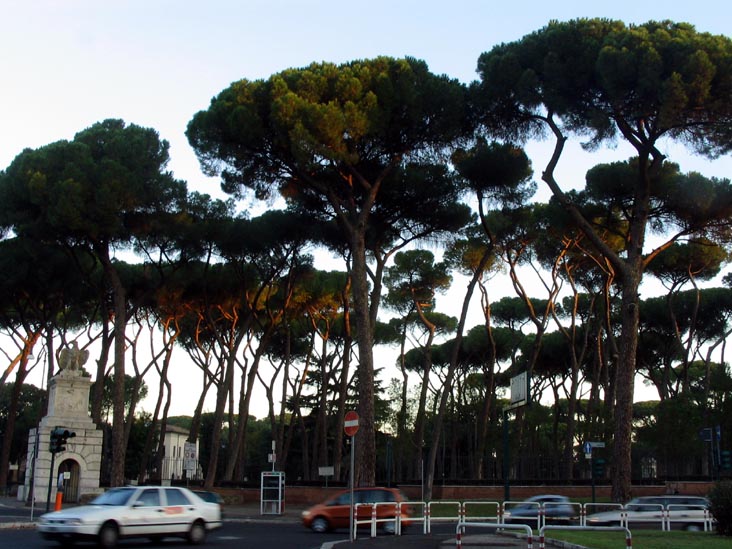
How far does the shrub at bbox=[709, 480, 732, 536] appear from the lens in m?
15.6

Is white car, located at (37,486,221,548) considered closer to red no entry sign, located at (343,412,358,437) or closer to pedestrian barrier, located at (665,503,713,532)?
red no entry sign, located at (343,412,358,437)

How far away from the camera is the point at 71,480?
34.4 m

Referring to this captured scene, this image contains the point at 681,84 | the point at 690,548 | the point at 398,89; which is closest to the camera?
the point at 690,548

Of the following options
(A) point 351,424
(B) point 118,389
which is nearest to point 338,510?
(A) point 351,424

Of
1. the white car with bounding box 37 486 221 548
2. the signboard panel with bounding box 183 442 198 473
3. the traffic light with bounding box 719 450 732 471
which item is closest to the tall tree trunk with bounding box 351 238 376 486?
the white car with bounding box 37 486 221 548

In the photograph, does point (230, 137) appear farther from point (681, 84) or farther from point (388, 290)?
point (388, 290)

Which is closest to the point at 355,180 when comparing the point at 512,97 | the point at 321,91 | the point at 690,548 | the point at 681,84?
the point at 321,91

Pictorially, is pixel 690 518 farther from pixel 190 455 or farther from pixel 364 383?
pixel 190 455

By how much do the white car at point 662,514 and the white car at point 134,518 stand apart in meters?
9.33

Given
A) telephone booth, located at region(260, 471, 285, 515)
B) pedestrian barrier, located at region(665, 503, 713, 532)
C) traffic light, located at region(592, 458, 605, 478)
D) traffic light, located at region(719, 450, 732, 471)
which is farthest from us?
telephone booth, located at region(260, 471, 285, 515)

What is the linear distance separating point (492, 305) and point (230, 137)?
2897 centimetres

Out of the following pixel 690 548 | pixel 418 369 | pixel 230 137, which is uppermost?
pixel 230 137

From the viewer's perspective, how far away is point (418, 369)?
202 feet

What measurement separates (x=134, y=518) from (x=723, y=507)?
36.1 ft
